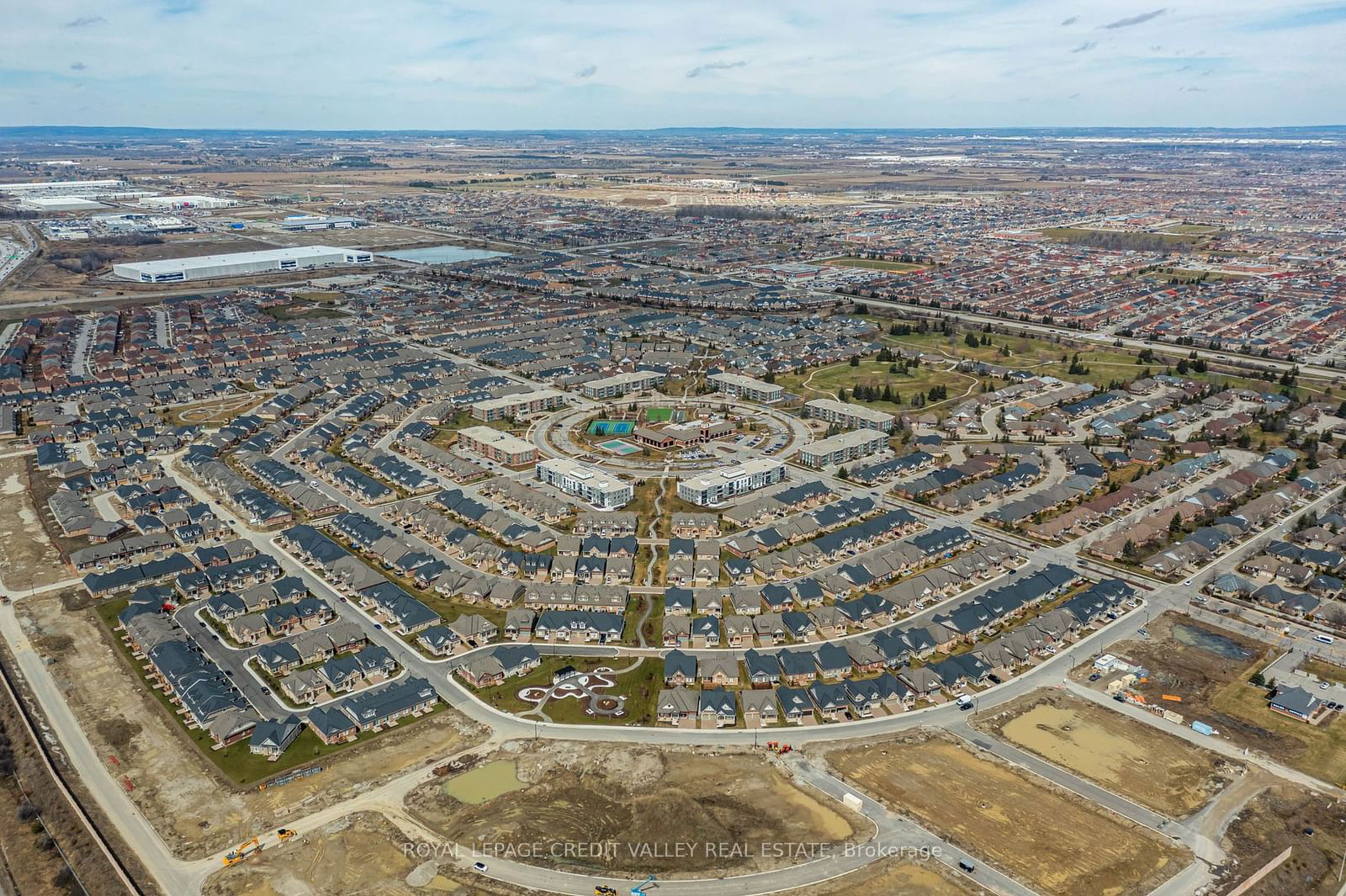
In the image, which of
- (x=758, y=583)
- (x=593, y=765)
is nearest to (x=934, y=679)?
(x=758, y=583)

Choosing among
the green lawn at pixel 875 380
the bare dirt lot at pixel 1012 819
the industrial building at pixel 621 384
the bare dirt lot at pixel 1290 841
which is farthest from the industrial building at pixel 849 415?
the bare dirt lot at pixel 1290 841

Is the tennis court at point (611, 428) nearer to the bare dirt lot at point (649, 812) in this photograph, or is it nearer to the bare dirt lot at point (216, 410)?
the bare dirt lot at point (216, 410)

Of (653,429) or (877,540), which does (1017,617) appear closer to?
(877,540)

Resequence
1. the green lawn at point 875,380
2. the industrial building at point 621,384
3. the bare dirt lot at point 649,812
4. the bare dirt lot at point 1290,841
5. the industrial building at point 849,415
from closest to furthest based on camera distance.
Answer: the bare dirt lot at point 1290,841 < the bare dirt lot at point 649,812 < the industrial building at point 849,415 < the industrial building at point 621,384 < the green lawn at point 875,380

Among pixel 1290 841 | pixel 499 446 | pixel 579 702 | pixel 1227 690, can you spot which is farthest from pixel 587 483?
pixel 1290 841

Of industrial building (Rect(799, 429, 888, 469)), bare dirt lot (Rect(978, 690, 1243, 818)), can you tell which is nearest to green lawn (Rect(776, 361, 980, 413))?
industrial building (Rect(799, 429, 888, 469))

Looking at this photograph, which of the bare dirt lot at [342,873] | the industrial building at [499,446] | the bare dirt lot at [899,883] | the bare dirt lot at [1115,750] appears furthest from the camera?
the industrial building at [499,446]

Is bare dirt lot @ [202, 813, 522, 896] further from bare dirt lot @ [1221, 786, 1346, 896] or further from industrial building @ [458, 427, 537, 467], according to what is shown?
industrial building @ [458, 427, 537, 467]
